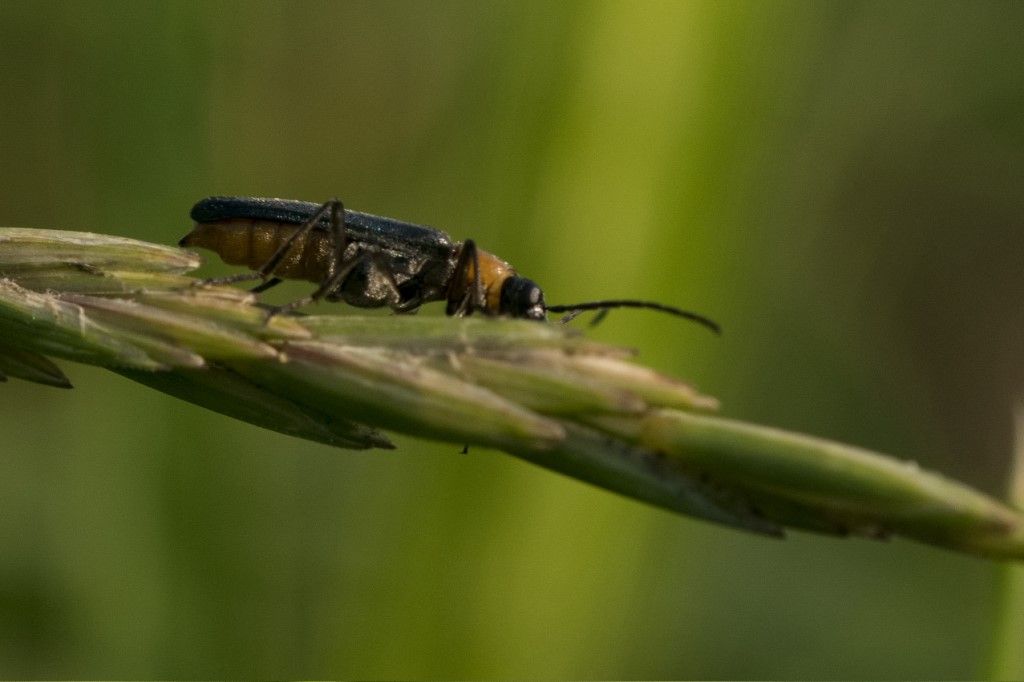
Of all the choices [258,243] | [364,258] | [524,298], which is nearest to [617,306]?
[524,298]

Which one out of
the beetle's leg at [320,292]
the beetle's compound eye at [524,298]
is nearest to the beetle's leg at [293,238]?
the beetle's leg at [320,292]

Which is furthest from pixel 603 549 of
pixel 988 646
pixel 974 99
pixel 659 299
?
pixel 974 99

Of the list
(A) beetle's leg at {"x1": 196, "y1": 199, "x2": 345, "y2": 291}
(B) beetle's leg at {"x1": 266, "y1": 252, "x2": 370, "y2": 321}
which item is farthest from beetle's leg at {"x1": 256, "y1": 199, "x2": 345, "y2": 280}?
(B) beetle's leg at {"x1": 266, "y1": 252, "x2": 370, "y2": 321}

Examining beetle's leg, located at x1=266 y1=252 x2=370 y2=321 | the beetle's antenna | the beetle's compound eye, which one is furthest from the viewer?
the beetle's compound eye

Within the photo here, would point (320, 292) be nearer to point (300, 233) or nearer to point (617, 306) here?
point (300, 233)

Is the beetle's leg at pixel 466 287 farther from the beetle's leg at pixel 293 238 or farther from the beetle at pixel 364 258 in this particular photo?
the beetle's leg at pixel 293 238

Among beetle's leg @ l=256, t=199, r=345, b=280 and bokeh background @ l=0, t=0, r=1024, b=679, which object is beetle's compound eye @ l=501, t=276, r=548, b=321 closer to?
bokeh background @ l=0, t=0, r=1024, b=679

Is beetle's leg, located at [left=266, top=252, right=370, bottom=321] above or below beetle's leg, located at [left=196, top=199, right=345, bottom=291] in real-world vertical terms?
below

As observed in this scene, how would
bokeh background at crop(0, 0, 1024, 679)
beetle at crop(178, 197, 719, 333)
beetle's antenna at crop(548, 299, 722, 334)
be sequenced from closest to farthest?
beetle's antenna at crop(548, 299, 722, 334) < bokeh background at crop(0, 0, 1024, 679) < beetle at crop(178, 197, 719, 333)
